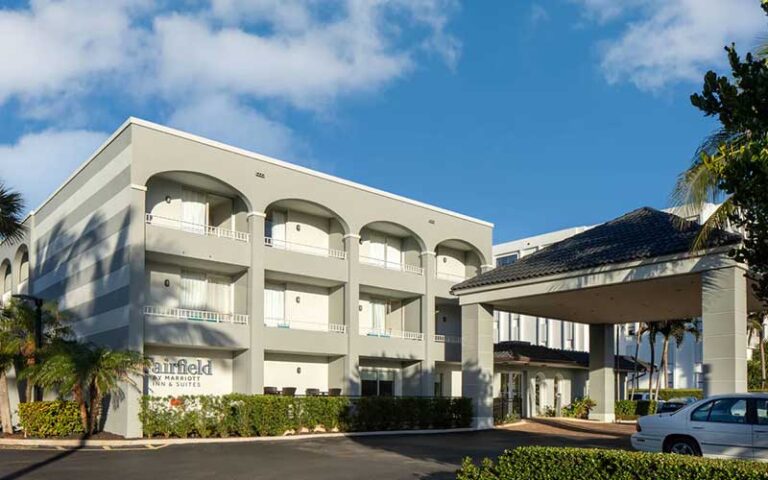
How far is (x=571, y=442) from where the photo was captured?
24.6 metres

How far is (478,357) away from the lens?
28250 mm

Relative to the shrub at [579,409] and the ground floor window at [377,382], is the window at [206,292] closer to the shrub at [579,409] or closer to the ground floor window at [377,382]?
the ground floor window at [377,382]

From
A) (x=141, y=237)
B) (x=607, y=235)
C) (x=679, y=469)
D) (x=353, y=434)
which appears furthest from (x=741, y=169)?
(x=141, y=237)

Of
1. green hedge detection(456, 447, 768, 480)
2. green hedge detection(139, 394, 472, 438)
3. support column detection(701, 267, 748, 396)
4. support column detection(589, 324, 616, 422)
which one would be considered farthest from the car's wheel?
support column detection(589, 324, 616, 422)

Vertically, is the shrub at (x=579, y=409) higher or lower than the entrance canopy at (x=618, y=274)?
lower

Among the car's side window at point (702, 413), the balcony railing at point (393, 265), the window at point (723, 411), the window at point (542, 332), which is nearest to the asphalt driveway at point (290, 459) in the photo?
the car's side window at point (702, 413)

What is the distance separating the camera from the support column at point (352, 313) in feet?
115

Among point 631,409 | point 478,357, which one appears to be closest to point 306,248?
point 478,357

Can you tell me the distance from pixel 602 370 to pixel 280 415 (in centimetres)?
1607

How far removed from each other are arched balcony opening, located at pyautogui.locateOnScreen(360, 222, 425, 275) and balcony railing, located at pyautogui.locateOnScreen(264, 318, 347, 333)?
389 cm

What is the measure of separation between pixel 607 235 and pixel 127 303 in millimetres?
16744

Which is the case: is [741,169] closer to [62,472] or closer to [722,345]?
[722,345]

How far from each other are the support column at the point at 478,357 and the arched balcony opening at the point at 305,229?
931 cm

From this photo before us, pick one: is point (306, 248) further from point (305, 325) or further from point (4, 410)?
point (4, 410)
